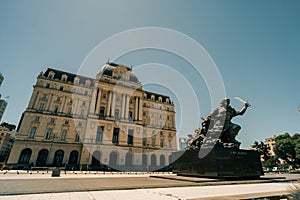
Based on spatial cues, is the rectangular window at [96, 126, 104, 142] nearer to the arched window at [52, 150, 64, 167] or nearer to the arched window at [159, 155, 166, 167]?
the arched window at [52, 150, 64, 167]

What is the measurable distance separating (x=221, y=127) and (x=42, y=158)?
3648 centimetres

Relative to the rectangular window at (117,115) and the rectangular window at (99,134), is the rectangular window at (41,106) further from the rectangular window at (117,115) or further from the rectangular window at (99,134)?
the rectangular window at (117,115)

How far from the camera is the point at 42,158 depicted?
33094 millimetres

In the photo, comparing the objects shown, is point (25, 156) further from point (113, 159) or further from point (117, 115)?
point (117, 115)

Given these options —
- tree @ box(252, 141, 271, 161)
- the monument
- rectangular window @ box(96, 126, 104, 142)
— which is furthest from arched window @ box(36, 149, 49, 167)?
tree @ box(252, 141, 271, 161)

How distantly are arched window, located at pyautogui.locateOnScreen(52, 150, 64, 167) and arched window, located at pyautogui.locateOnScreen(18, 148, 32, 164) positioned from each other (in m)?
4.87

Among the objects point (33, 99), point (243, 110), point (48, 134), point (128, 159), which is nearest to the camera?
point (243, 110)

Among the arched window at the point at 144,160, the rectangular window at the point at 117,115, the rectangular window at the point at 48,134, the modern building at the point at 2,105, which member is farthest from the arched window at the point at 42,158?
the modern building at the point at 2,105

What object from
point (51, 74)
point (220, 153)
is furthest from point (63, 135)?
point (220, 153)

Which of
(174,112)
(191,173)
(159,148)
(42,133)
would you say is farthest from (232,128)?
(174,112)

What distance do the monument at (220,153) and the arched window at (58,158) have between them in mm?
29773

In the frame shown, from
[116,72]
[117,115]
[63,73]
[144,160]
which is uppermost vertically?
[116,72]

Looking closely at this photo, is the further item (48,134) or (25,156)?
(48,134)

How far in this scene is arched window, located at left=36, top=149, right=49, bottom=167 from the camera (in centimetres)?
3234
